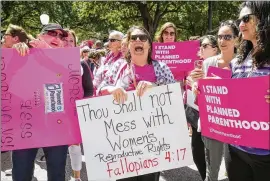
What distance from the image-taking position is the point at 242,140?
7.57 ft

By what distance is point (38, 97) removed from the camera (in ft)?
9.77

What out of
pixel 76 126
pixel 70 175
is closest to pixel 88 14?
pixel 70 175

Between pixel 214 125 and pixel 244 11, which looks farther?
pixel 214 125

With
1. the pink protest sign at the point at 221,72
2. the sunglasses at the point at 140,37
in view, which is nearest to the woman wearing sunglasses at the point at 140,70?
the sunglasses at the point at 140,37

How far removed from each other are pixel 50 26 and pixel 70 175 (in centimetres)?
242

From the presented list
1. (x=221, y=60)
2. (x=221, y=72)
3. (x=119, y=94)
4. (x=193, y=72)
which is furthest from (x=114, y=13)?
(x=221, y=72)

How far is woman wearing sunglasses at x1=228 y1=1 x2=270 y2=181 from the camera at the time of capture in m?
2.24

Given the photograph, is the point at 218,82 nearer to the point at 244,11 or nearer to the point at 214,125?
the point at 214,125

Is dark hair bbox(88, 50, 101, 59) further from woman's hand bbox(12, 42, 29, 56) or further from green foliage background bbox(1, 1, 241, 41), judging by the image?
green foliage background bbox(1, 1, 241, 41)

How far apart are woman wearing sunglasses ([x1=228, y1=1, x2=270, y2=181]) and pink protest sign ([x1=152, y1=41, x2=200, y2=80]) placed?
3086 mm

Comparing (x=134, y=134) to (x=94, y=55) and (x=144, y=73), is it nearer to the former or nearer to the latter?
(x=144, y=73)

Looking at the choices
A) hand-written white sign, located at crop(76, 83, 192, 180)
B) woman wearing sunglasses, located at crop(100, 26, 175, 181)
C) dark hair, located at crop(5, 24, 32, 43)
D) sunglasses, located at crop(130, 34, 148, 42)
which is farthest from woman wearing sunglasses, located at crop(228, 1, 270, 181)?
dark hair, located at crop(5, 24, 32, 43)

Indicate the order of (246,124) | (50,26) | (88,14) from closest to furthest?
(246,124) < (50,26) < (88,14)

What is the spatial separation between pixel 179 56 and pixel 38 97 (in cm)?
310
